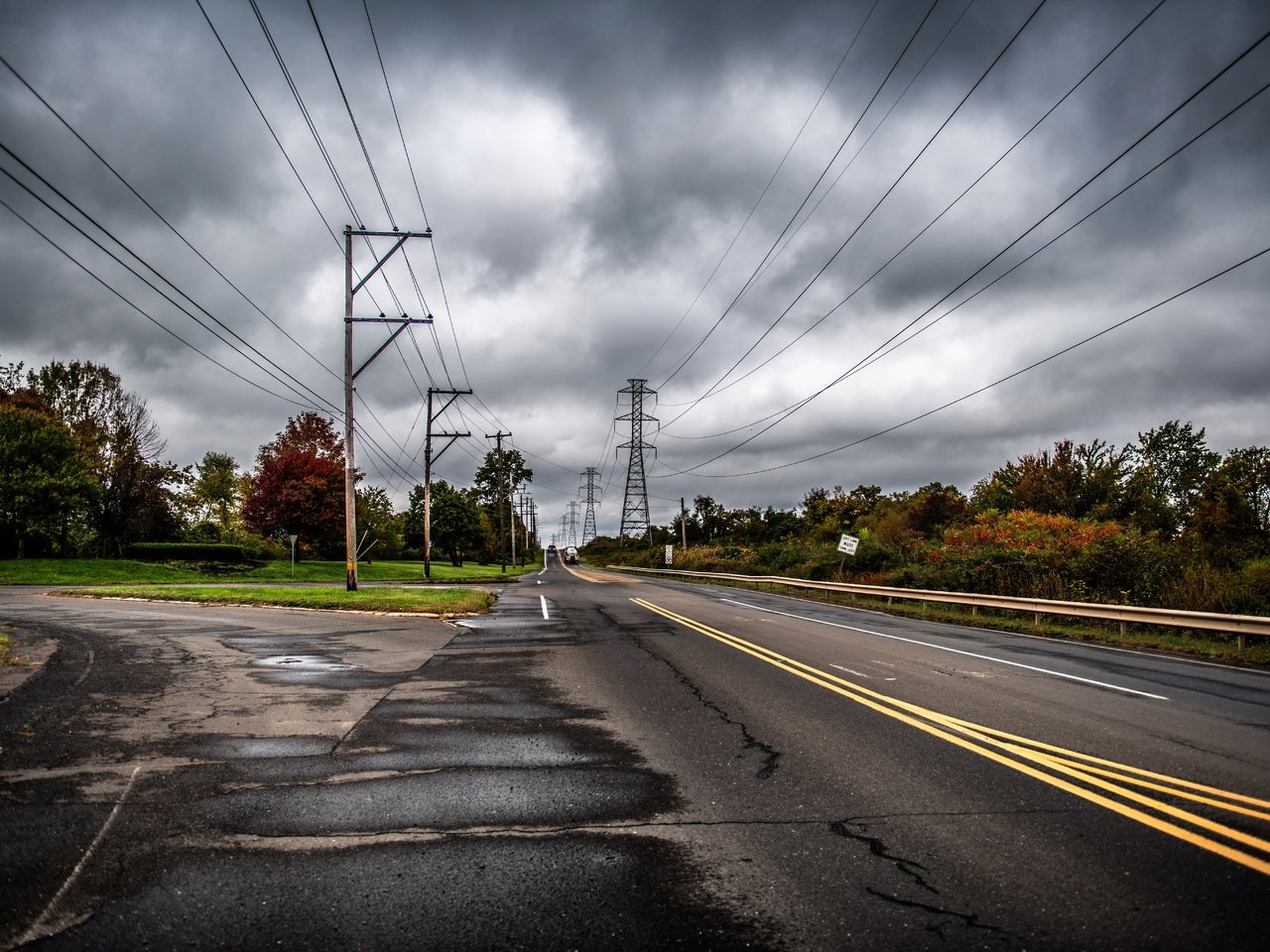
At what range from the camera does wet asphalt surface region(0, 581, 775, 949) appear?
302cm

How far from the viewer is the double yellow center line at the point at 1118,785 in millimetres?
3932

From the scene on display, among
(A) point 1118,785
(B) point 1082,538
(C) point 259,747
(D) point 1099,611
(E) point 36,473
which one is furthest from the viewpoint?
(E) point 36,473

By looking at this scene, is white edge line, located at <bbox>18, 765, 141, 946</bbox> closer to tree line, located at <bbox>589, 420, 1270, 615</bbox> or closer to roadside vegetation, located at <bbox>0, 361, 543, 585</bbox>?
tree line, located at <bbox>589, 420, 1270, 615</bbox>

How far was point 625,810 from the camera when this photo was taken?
4375 millimetres

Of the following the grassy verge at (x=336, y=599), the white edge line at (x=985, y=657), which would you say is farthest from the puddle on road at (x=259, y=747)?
the grassy verge at (x=336, y=599)

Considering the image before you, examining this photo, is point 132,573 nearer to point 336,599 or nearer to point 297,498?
point 297,498

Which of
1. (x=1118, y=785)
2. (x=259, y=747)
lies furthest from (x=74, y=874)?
(x=1118, y=785)

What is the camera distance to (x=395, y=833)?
3973mm

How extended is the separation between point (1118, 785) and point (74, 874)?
6342 millimetres

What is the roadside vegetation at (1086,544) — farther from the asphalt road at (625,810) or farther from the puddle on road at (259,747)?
the puddle on road at (259,747)

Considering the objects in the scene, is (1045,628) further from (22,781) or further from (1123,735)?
(22,781)

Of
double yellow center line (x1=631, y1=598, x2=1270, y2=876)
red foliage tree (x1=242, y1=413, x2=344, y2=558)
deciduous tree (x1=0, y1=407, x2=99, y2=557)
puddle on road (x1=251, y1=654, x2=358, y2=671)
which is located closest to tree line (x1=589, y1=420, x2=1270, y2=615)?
double yellow center line (x1=631, y1=598, x2=1270, y2=876)

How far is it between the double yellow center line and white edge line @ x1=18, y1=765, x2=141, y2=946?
5751mm

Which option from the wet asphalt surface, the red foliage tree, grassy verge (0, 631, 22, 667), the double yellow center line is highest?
the red foliage tree
